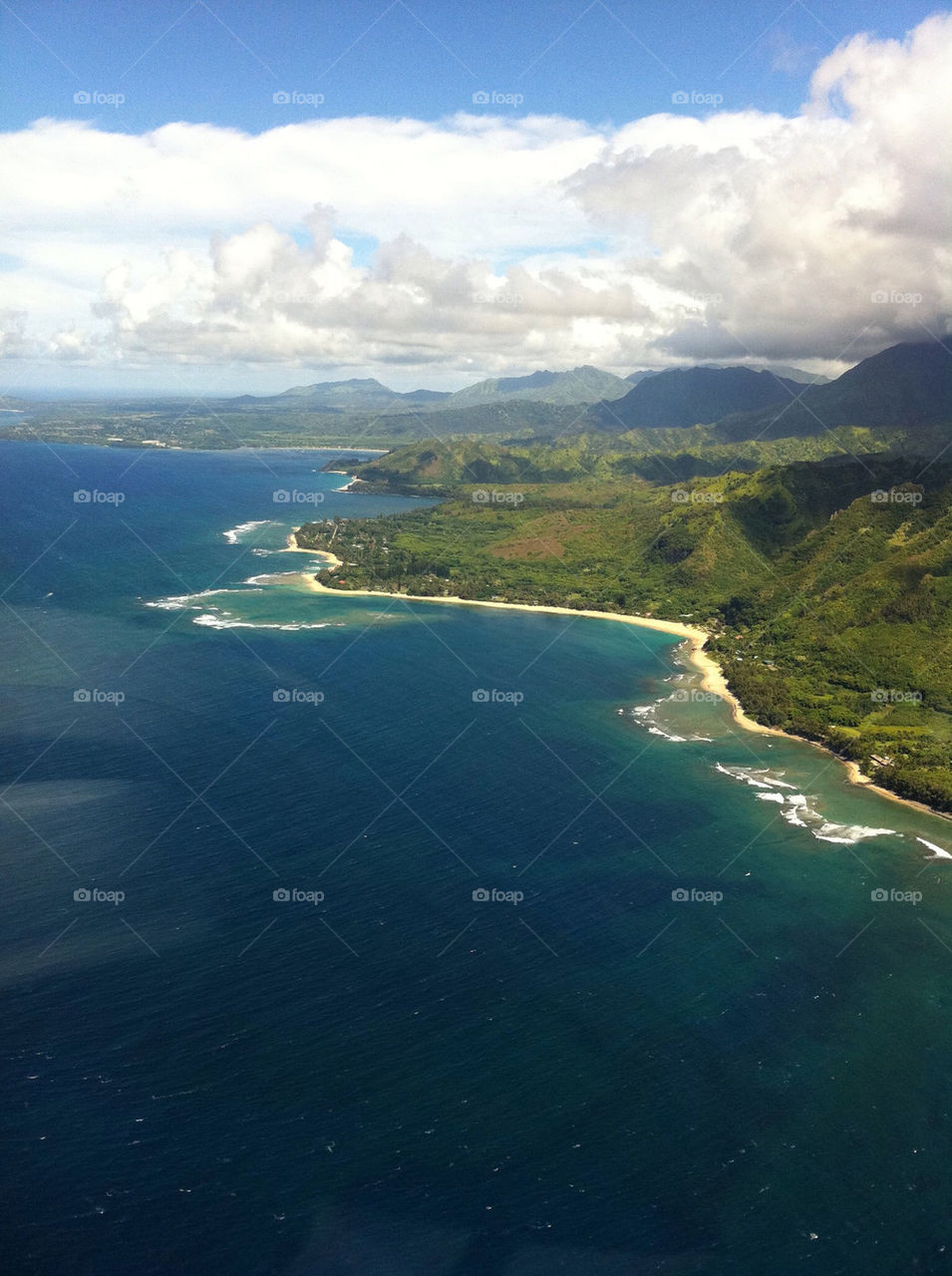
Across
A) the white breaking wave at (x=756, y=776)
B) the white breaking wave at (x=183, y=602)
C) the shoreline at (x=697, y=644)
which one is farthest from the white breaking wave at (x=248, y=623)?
the white breaking wave at (x=756, y=776)

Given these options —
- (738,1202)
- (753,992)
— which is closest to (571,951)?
(753,992)

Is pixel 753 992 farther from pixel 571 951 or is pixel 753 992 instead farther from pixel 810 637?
pixel 810 637

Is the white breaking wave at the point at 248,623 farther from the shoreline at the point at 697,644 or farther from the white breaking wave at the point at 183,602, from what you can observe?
the shoreline at the point at 697,644

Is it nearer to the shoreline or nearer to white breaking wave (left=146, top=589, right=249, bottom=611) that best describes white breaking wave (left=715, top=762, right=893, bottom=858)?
the shoreline

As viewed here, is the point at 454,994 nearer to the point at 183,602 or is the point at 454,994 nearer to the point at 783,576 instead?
the point at 183,602

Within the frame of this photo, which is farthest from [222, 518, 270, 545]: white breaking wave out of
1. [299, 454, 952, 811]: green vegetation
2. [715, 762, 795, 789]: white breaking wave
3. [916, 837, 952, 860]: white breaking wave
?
[916, 837, 952, 860]: white breaking wave

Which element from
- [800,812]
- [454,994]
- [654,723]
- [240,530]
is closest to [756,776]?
[800,812]
